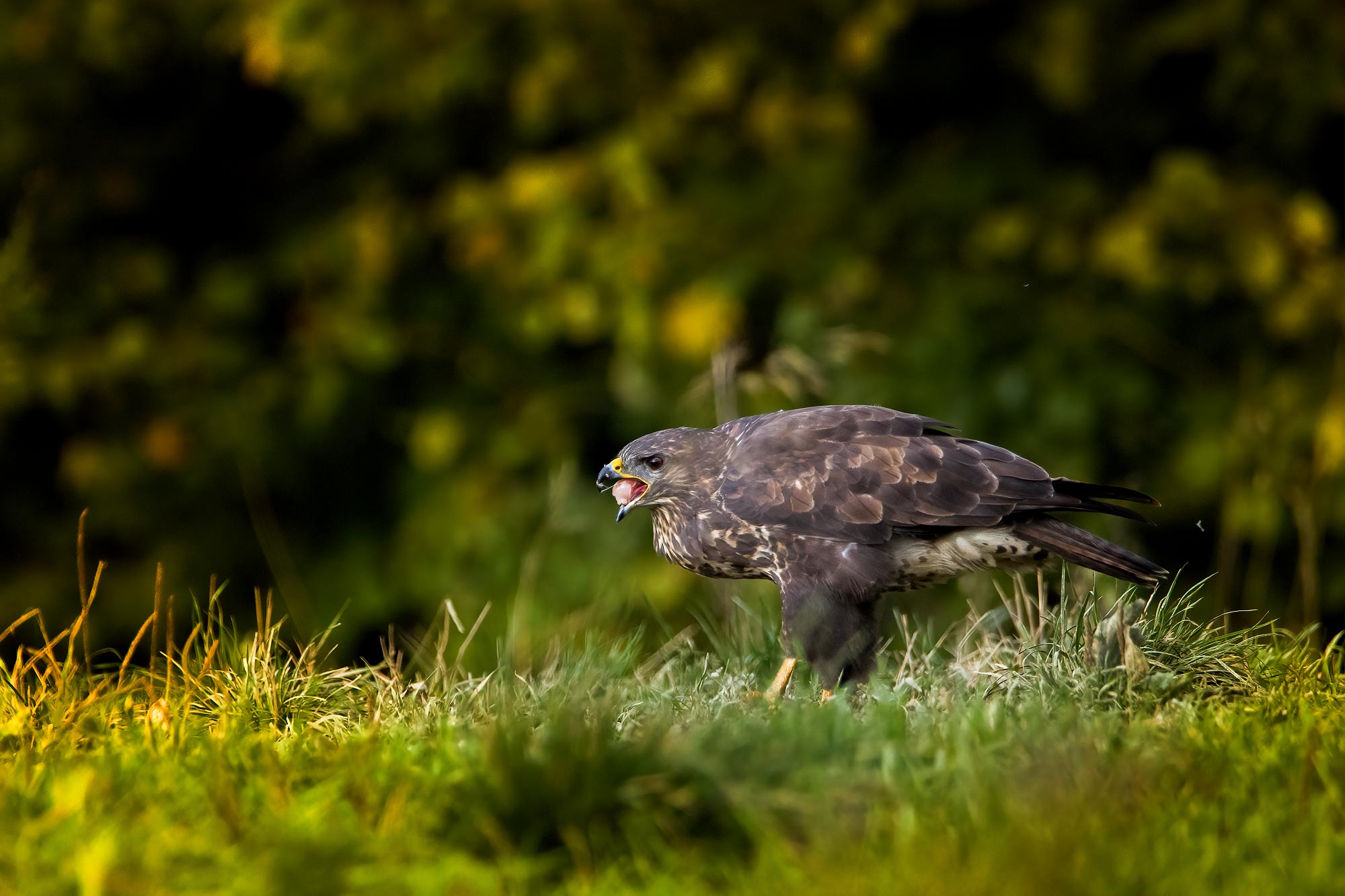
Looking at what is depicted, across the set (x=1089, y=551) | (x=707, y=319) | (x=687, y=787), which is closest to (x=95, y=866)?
(x=687, y=787)

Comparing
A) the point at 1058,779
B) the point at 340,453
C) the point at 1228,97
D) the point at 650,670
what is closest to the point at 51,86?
the point at 340,453

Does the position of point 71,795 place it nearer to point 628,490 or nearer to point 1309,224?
point 628,490

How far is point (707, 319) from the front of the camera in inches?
274

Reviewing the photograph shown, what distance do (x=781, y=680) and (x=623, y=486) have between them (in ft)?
2.81

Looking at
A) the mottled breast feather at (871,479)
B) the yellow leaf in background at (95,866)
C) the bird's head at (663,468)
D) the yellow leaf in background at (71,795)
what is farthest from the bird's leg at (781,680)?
the yellow leaf in background at (95,866)

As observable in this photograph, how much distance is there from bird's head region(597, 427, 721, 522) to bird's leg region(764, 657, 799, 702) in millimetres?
572

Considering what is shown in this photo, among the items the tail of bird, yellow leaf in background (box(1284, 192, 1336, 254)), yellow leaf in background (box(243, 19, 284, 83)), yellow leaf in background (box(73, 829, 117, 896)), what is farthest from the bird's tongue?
yellow leaf in background (box(1284, 192, 1336, 254))

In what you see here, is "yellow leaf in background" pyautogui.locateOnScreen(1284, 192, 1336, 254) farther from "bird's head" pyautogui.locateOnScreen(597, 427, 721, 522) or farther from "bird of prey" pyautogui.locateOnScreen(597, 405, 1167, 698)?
"bird's head" pyautogui.locateOnScreen(597, 427, 721, 522)

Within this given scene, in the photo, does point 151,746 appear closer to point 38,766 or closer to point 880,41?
point 38,766

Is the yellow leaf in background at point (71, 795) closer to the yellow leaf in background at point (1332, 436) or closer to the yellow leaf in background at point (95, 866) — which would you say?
the yellow leaf in background at point (95, 866)

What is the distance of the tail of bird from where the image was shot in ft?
12.0

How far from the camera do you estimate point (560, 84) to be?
24.2 ft

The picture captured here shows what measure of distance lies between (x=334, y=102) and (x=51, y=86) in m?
1.72

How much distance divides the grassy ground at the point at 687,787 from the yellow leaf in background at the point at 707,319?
3.58 meters
